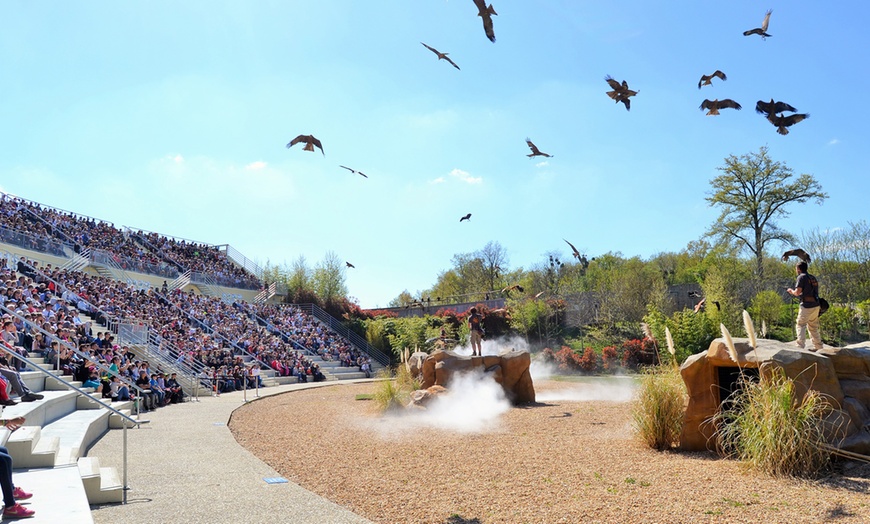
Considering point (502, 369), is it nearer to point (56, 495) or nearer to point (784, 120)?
point (784, 120)

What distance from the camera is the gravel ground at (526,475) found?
21.2 ft

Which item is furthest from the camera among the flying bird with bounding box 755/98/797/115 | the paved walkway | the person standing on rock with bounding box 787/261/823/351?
the flying bird with bounding box 755/98/797/115

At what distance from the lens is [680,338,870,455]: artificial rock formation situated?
8055mm

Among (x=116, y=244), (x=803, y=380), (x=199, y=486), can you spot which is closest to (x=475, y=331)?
(x=803, y=380)

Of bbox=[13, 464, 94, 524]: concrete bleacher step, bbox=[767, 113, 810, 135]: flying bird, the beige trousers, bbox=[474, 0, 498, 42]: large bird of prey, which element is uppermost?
bbox=[474, 0, 498, 42]: large bird of prey

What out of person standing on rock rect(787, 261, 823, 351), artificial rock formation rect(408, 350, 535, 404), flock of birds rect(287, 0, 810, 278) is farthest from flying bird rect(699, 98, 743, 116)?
artificial rock formation rect(408, 350, 535, 404)

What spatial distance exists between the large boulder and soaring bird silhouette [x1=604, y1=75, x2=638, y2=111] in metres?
8.15

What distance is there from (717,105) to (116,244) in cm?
3777

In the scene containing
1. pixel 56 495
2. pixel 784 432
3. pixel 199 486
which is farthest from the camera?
pixel 199 486

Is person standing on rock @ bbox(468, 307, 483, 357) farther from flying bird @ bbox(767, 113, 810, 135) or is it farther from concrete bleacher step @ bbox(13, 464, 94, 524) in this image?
concrete bleacher step @ bbox(13, 464, 94, 524)

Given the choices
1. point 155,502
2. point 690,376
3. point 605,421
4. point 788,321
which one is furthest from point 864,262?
point 155,502

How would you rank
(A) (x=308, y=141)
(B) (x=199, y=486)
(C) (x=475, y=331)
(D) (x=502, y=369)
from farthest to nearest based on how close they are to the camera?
(C) (x=475, y=331), (D) (x=502, y=369), (A) (x=308, y=141), (B) (x=199, y=486)

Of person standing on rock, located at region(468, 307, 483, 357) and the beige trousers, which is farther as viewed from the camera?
person standing on rock, located at region(468, 307, 483, 357)

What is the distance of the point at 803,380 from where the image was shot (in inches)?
326
